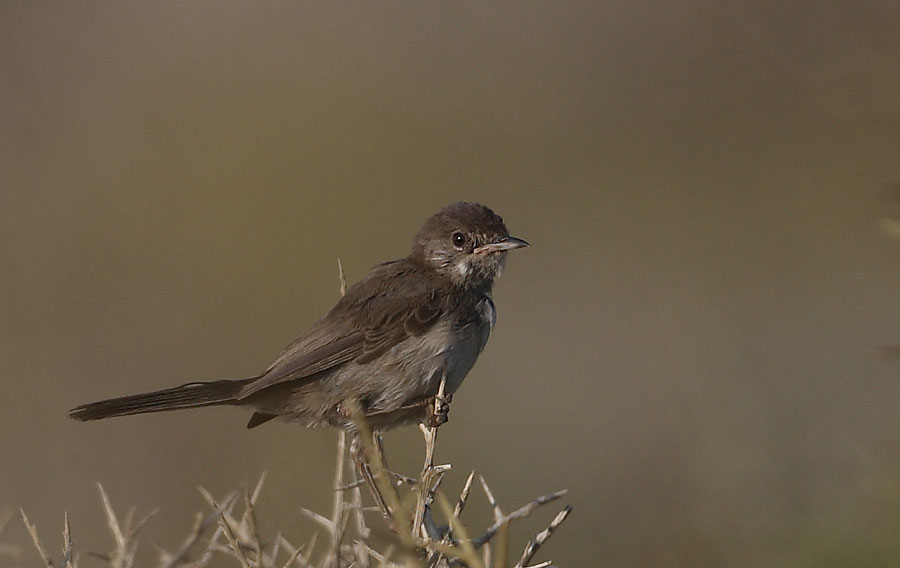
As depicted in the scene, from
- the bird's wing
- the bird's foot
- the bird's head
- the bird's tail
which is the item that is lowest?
the bird's tail

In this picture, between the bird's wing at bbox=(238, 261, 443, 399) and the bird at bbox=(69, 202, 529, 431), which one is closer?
the bird at bbox=(69, 202, 529, 431)

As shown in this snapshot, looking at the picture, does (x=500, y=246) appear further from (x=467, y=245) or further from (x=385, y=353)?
(x=385, y=353)

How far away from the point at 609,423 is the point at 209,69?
738 cm

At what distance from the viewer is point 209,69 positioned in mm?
13641

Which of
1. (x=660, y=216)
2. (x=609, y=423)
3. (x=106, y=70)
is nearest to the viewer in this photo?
(x=609, y=423)

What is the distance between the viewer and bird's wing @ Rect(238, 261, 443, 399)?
14.7ft

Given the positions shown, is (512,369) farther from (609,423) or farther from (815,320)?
(815,320)

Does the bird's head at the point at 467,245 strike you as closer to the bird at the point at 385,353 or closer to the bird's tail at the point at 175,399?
the bird at the point at 385,353

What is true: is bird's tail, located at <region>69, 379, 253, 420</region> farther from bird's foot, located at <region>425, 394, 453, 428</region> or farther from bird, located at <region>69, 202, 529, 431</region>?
bird's foot, located at <region>425, 394, 453, 428</region>

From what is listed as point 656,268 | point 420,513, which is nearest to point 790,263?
point 656,268

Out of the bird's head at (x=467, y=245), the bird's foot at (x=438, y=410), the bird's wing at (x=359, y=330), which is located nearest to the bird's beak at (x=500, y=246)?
the bird's head at (x=467, y=245)

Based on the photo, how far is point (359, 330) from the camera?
4.59 meters

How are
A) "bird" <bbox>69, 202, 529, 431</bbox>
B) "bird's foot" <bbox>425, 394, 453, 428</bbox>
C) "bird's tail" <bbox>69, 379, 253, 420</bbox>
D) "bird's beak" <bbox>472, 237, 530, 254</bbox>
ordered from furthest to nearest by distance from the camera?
"bird's beak" <bbox>472, 237, 530, 254</bbox> < "bird" <bbox>69, 202, 529, 431</bbox> < "bird's tail" <bbox>69, 379, 253, 420</bbox> < "bird's foot" <bbox>425, 394, 453, 428</bbox>

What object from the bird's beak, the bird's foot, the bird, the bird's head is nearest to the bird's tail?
the bird
